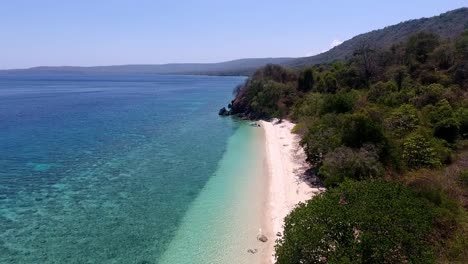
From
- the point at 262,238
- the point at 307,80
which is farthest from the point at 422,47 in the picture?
the point at 262,238

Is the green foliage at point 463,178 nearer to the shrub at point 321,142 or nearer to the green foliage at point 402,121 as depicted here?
the shrub at point 321,142

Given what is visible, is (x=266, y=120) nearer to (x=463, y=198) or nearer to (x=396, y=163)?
(x=396, y=163)

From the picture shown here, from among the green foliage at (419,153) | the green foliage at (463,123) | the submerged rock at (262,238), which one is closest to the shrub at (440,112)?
the green foliage at (463,123)

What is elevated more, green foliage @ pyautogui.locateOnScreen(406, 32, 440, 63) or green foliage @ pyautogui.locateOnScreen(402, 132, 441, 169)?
green foliage @ pyautogui.locateOnScreen(406, 32, 440, 63)

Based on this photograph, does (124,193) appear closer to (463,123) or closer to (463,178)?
(463,178)

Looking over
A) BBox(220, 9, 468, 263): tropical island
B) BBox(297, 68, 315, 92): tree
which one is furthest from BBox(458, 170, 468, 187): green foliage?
BBox(297, 68, 315, 92): tree

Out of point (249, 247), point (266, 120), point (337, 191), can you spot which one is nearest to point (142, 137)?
point (266, 120)

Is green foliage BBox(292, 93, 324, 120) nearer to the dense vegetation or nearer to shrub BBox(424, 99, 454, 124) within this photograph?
the dense vegetation
